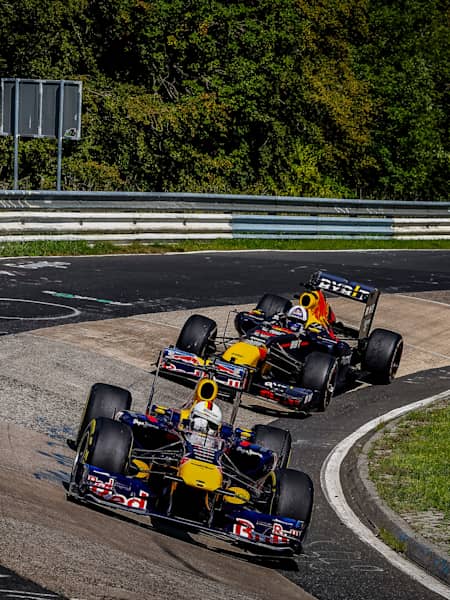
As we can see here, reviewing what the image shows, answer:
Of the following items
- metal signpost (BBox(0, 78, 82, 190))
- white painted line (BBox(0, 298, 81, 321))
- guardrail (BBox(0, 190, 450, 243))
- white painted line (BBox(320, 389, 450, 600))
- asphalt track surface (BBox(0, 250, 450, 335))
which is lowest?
white painted line (BBox(320, 389, 450, 600))

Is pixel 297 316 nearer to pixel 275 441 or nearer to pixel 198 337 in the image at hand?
pixel 198 337

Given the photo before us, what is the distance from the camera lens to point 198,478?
8.06 metres

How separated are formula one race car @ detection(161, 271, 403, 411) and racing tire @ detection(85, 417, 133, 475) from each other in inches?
102

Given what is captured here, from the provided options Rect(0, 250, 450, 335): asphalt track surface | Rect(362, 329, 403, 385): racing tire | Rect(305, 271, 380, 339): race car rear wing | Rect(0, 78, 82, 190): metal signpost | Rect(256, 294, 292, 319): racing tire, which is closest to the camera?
Rect(362, 329, 403, 385): racing tire

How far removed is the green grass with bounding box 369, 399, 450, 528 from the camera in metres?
9.38

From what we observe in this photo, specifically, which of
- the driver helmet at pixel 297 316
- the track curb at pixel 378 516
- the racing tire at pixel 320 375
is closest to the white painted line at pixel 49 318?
the driver helmet at pixel 297 316

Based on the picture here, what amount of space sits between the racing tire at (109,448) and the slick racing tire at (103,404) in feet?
3.83

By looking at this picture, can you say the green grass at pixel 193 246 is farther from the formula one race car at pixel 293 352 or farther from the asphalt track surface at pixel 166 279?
the formula one race car at pixel 293 352

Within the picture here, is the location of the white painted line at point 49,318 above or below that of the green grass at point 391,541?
above

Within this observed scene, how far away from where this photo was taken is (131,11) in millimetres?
32656

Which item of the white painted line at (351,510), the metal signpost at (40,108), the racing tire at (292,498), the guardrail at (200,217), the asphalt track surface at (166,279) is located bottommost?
the white painted line at (351,510)

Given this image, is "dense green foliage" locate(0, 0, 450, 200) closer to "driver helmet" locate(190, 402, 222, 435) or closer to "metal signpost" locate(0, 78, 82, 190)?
"metal signpost" locate(0, 78, 82, 190)

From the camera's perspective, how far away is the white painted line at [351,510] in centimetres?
793

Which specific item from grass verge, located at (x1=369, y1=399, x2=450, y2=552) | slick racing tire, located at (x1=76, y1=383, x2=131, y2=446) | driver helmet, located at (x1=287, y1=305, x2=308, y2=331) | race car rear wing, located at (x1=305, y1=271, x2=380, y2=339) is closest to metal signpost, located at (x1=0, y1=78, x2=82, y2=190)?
race car rear wing, located at (x1=305, y1=271, x2=380, y2=339)
